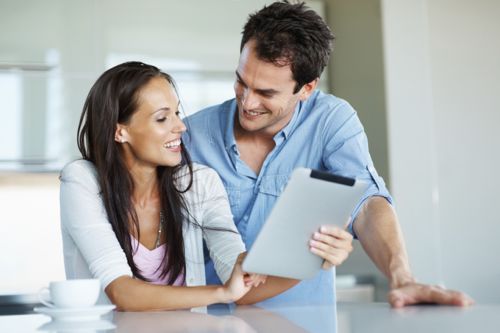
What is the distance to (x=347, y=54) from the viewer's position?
4.06m

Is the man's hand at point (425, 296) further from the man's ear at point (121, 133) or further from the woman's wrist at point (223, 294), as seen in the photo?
the man's ear at point (121, 133)

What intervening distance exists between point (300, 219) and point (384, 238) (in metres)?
0.41

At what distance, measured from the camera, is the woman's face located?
208 cm

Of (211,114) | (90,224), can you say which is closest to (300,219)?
(90,224)

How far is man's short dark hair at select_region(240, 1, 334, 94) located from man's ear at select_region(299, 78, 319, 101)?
21 millimetres

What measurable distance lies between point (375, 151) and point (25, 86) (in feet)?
5.62

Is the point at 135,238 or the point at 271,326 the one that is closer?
the point at 271,326

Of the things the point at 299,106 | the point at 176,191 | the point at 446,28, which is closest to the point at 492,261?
the point at 446,28

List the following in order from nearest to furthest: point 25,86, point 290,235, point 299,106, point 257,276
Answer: point 290,235
point 257,276
point 299,106
point 25,86

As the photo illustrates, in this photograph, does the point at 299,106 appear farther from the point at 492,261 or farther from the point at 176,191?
the point at 492,261

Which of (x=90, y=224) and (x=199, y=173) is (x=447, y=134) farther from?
(x=90, y=224)

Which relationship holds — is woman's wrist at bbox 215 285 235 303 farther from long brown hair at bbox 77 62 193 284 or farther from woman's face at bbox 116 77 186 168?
woman's face at bbox 116 77 186 168

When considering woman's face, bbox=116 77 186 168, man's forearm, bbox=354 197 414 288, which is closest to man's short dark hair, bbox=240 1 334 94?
woman's face, bbox=116 77 186 168

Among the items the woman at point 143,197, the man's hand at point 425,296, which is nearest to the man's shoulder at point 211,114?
the woman at point 143,197
